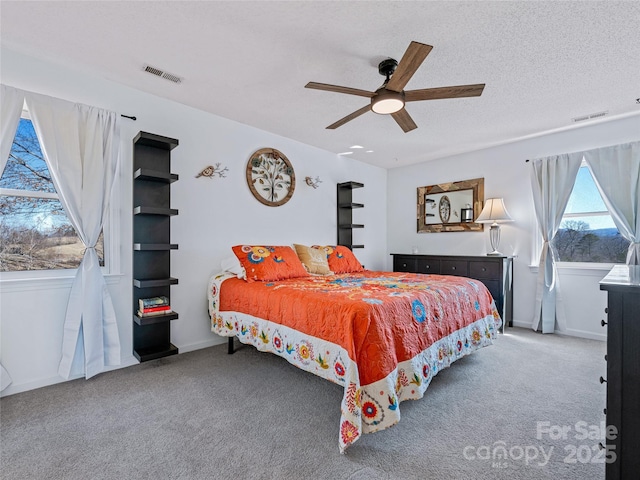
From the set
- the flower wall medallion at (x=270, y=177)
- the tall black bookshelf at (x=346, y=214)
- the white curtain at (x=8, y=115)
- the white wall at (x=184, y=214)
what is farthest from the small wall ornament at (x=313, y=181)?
the white curtain at (x=8, y=115)

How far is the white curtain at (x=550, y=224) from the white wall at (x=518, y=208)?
128 mm

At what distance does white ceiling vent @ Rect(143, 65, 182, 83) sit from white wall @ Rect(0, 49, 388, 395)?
0.46 meters

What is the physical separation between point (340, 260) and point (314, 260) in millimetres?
435

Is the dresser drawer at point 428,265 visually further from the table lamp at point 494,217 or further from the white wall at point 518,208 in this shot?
the table lamp at point 494,217

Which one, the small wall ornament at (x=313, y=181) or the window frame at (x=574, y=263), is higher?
the small wall ornament at (x=313, y=181)

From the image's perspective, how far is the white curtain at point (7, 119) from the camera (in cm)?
218

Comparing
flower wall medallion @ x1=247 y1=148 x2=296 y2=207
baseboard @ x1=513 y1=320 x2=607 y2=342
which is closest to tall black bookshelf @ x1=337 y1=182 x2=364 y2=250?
flower wall medallion @ x1=247 y1=148 x2=296 y2=207

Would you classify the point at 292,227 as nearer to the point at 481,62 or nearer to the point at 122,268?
the point at 122,268

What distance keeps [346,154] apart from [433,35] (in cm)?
279

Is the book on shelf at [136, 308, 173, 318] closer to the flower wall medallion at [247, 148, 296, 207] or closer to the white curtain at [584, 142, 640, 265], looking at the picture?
the flower wall medallion at [247, 148, 296, 207]

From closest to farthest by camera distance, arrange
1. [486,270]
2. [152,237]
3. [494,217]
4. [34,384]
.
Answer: [34,384] → [152,237] → [486,270] → [494,217]

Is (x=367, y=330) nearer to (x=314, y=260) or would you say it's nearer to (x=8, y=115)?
(x=314, y=260)

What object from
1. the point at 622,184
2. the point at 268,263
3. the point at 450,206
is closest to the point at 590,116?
the point at 622,184

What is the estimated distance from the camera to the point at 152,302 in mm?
2734
